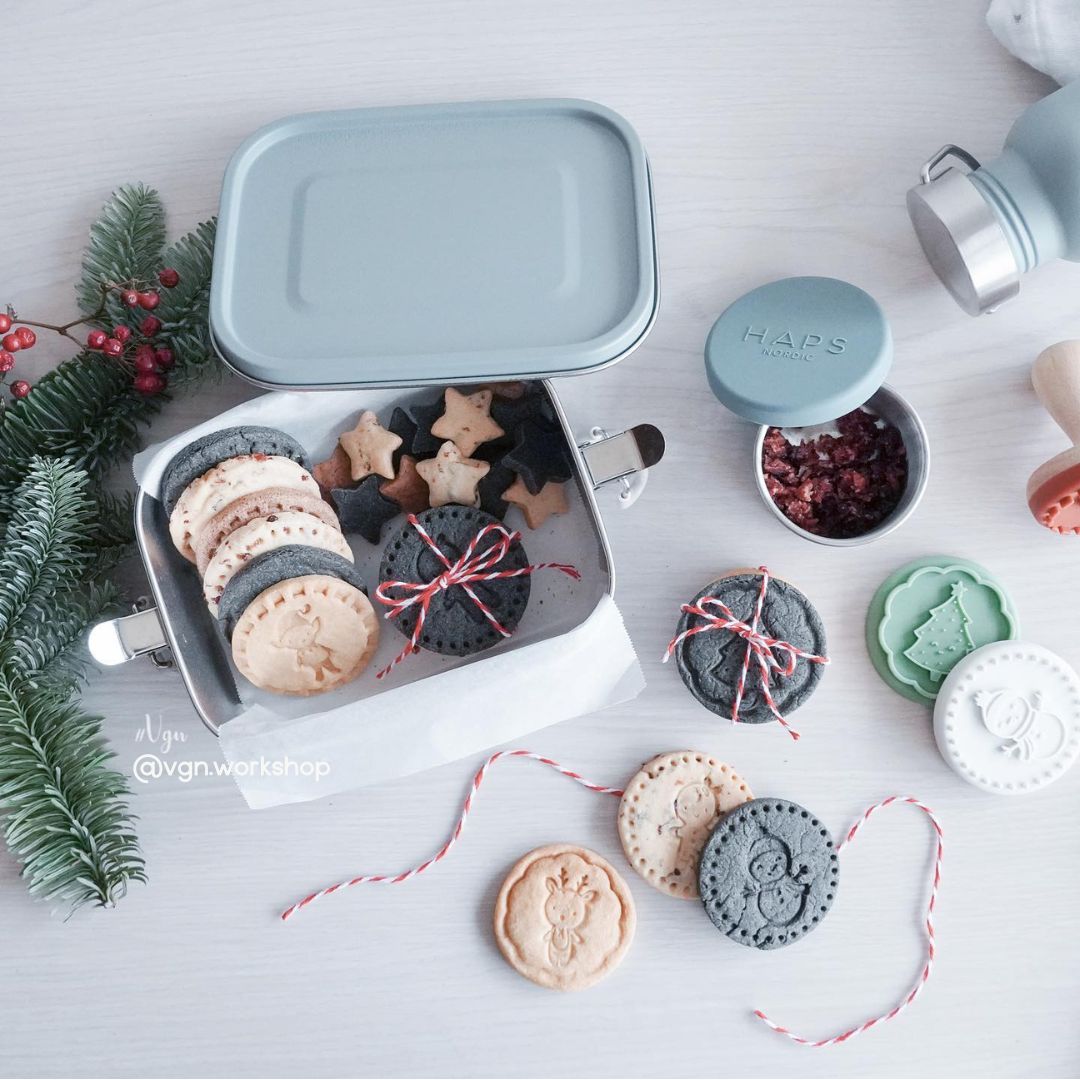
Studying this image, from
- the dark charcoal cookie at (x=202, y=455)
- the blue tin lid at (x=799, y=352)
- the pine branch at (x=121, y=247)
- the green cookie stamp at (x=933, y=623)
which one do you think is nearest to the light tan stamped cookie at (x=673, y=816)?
the green cookie stamp at (x=933, y=623)

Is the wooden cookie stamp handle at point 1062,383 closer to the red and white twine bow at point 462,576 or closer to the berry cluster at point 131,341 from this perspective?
the red and white twine bow at point 462,576

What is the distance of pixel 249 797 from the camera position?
74 cm

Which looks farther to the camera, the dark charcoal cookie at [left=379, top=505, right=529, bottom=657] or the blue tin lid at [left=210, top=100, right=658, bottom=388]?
the dark charcoal cookie at [left=379, top=505, right=529, bottom=657]

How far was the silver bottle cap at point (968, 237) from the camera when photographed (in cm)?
73

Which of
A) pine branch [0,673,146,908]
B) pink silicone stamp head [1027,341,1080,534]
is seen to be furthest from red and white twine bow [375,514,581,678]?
pink silicone stamp head [1027,341,1080,534]

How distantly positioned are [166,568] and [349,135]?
13.5 inches

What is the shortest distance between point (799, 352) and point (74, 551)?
0.55m

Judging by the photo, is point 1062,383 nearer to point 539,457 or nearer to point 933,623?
point 933,623

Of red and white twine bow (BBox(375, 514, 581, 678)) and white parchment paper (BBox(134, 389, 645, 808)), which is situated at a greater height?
red and white twine bow (BBox(375, 514, 581, 678))

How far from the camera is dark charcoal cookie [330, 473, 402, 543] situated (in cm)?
78

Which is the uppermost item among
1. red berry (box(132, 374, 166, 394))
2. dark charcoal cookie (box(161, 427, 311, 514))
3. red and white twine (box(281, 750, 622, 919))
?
red berry (box(132, 374, 166, 394))

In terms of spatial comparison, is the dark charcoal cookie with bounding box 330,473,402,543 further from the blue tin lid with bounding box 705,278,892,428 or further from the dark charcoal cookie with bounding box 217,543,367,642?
the blue tin lid with bounding box 705,278,892,428

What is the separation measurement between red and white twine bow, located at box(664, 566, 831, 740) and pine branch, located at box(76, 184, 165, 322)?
1.63 feet

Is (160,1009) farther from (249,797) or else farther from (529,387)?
(529,387)
